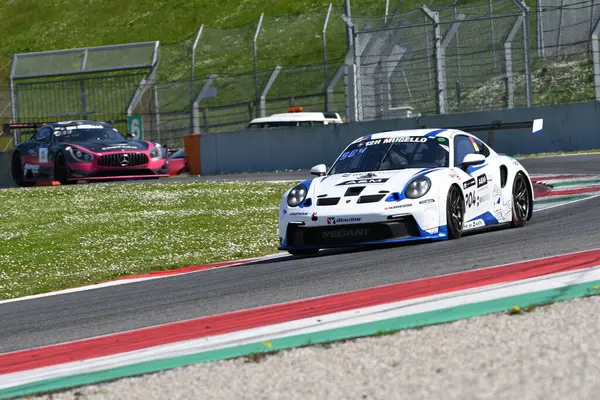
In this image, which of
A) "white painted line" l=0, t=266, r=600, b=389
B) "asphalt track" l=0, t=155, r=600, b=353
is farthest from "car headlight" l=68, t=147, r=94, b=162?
"white painted line" l=0, t=266, r=600, b=389

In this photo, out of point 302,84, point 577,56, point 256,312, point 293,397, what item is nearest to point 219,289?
point 256,312

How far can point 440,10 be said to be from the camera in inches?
914

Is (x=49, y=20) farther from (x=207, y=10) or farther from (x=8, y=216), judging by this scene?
(x=8, y=216)

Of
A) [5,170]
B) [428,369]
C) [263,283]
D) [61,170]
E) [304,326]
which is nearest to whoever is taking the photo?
[428,369]

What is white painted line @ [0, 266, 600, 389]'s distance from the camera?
17.6 ft

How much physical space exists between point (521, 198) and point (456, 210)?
1.62 m

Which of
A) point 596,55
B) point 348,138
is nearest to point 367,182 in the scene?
point 596,55

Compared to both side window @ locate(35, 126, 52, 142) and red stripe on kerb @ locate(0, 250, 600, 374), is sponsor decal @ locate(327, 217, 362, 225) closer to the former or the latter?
red stripe on kerb @ locate(0, 250, 600, 374)

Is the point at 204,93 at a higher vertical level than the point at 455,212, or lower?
higher

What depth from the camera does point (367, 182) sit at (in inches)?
407

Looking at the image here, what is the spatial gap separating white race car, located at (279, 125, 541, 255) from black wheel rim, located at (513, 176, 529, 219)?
1 centimetres

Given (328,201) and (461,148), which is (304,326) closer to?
(328,201)

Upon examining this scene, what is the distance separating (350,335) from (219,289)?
125 inches

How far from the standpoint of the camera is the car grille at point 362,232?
9.93 m
